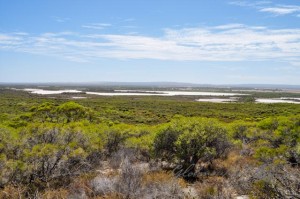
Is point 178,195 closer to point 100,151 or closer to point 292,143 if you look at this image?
point 100,151

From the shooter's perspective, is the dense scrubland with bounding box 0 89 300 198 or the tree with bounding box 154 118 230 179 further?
the tree with bounding box 154 118 230 179

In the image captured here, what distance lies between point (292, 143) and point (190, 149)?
177 inches

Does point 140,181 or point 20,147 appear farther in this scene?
point 20,147

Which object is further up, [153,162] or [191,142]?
[191,142]

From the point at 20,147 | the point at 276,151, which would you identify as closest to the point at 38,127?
the point at 20,147

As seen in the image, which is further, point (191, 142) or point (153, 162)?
point (153, 162)

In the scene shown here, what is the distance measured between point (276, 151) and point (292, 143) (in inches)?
80.6

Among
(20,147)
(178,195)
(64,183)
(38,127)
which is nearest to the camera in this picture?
(178,195)

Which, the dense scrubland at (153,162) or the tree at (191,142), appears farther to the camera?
the tree at (191,142)

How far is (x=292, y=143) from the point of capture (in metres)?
11.6

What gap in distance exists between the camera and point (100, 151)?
38.7 feet

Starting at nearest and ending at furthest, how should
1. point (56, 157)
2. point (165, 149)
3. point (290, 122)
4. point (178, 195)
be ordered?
point (178, 195)
point (56, 157)
point (165, 149)
point (290, 122)

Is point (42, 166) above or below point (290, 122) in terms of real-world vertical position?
below

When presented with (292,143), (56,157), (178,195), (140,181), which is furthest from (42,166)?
(292,143)
